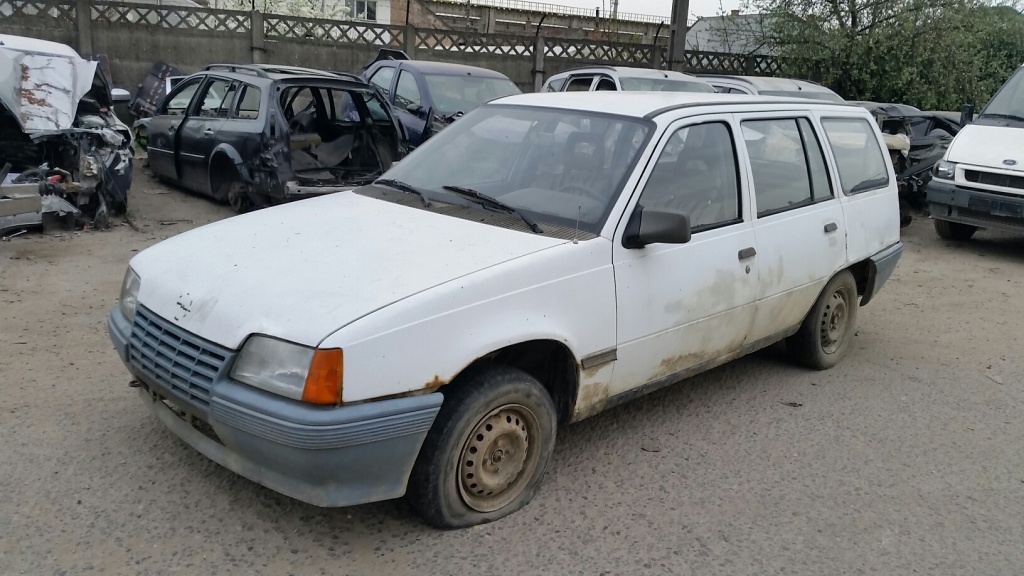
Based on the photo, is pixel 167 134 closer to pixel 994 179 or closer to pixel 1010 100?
pixel 994 179

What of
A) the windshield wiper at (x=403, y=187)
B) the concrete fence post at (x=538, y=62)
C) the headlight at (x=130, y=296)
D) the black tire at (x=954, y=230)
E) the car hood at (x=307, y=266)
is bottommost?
the black tire at (x=954, y=230)

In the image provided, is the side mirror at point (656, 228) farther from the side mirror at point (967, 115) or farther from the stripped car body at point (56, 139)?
the side mirror at point (967, 115)

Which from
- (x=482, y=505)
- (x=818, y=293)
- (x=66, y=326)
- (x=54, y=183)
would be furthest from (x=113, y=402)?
(x=54, y=183)

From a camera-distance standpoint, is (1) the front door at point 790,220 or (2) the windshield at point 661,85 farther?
(2) the windshield at point 661,85

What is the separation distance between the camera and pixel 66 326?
17.6 ft

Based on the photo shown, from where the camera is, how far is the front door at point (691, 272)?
373 cm

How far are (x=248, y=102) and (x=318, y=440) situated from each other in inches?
263

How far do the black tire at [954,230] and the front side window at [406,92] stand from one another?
6.68 metres

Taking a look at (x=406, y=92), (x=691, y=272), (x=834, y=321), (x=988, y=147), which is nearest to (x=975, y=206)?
(x=988, y=147)

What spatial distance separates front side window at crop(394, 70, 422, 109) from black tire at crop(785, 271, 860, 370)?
6566mm

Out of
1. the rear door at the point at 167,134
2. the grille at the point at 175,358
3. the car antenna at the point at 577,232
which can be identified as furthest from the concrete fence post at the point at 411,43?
the grille at the point at 175,358

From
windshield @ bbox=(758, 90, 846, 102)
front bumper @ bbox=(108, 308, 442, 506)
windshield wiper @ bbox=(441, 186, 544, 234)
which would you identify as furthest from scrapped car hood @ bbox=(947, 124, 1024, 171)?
front bumper @ bbox=(108, 308, 442, 506)

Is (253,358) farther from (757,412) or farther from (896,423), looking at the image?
(896,423)

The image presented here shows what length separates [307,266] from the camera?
10.6ft
